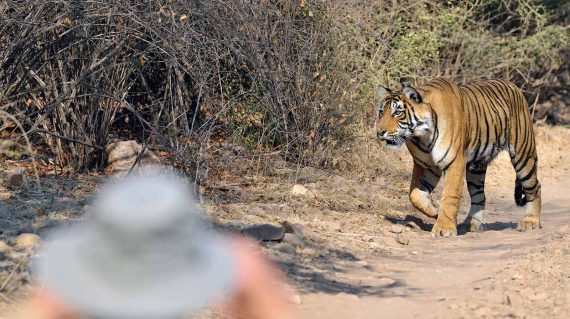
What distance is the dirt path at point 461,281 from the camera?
556 centimetres

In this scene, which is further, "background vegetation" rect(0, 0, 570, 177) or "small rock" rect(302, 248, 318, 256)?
"background vegetation" rect(0, 0, 570, 177)

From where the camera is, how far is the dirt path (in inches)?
219

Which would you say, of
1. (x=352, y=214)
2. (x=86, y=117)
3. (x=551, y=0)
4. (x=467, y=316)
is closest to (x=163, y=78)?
(x=86, y=117)

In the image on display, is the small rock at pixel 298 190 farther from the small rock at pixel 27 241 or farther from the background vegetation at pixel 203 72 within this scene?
the small rock at pixel 27 241

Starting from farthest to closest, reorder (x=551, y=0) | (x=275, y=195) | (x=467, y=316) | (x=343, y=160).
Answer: (x=551, y=0) < (x=343, y=160) < (x=275, y=195) < (x=467, y=316)

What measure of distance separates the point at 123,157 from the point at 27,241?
3214mm

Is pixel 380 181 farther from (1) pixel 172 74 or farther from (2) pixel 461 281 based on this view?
(2) pixel 461 281

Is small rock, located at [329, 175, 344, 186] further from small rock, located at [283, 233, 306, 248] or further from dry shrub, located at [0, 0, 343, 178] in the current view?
small rock, located at [283, 233, 306, 248]

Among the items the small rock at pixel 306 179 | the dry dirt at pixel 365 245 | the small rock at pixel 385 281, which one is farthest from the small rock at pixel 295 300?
the small rock at pixel 306 179

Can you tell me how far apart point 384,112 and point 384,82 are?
402 centimetres

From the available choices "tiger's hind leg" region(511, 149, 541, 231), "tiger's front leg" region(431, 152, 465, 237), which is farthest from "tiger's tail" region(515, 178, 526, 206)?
"tiger's front leg" region(431, 152, 465, 237)

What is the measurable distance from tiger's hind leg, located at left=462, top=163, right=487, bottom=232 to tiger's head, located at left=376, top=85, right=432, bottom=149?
1.00 metres

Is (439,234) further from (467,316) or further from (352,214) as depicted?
(467,316)

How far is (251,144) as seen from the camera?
1047 centimetres
